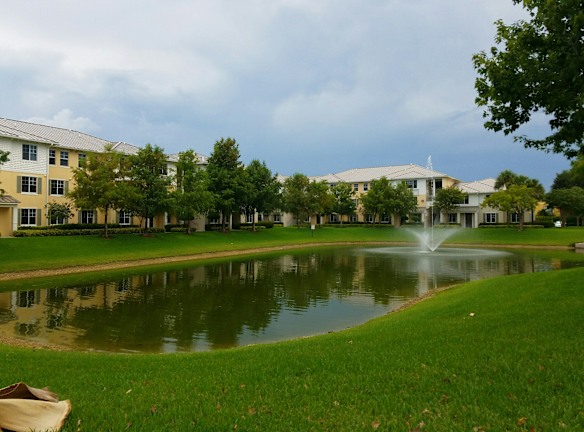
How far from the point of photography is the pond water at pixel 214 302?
12.8m

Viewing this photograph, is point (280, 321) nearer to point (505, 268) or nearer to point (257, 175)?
point (505, 268)

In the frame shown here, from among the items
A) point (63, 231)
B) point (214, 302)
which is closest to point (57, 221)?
point (63, 231)

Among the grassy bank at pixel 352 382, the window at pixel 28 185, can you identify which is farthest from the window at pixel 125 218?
the grassy bank at pixel 352 382

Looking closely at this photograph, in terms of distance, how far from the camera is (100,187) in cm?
3694

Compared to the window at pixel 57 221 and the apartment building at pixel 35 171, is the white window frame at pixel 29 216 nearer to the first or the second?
the apartment building at pixel 35 171

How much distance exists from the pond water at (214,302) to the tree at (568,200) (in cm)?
3605

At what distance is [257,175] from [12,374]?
5145cm

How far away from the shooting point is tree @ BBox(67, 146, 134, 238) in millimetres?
36906

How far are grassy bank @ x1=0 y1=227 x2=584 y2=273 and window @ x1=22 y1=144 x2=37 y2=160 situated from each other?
35.4ft

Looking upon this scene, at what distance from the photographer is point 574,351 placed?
268 inches

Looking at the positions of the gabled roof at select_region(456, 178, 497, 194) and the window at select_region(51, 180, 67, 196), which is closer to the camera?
the window at select_region(51, 180, 67, 196)

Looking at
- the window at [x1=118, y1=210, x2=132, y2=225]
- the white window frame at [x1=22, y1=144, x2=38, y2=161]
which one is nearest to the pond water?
the white window frame at [x1=22, y1=144, x2=38, y2=161]

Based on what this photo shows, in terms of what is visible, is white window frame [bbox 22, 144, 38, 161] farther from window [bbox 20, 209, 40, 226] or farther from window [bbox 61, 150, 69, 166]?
window [bbox 20, 209, 40, 226]

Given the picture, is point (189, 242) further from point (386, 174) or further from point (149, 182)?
point (386, 174)
